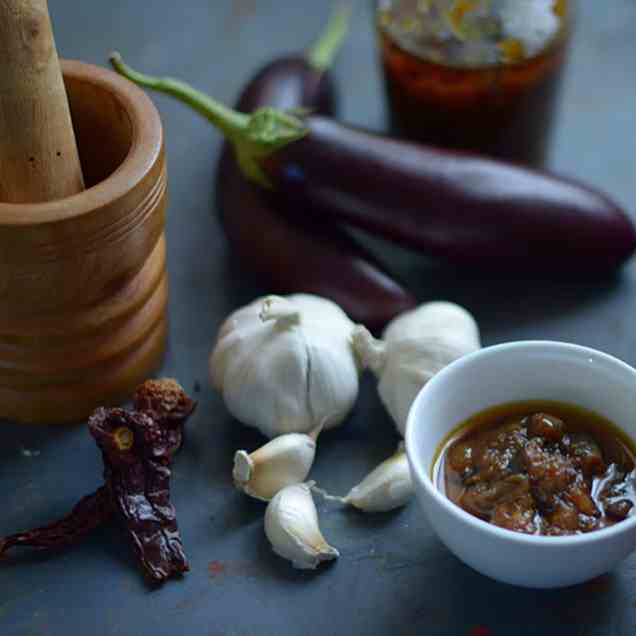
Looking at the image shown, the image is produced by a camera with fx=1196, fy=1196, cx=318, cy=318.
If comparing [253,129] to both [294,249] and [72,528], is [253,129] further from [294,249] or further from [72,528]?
[72,528]

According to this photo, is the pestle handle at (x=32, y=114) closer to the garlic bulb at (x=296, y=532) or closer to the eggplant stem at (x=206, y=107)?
the eggplant stem at (x=206, y=107)

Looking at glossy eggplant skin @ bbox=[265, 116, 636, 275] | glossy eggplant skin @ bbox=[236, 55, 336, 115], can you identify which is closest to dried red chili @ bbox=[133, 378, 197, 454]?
glossy eggplant skin @ bbox=[265, 116, 636, 275]

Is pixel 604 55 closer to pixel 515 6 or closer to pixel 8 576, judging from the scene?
pixel 515 6

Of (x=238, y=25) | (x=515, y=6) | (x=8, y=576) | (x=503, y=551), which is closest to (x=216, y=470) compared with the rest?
(x=8, y=576)

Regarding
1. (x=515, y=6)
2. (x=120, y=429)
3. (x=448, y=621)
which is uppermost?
(x=515, y=6)

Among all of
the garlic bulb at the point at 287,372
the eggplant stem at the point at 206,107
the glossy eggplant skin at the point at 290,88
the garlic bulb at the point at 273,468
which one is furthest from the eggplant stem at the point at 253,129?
the garlic bulb at the point at 273,468

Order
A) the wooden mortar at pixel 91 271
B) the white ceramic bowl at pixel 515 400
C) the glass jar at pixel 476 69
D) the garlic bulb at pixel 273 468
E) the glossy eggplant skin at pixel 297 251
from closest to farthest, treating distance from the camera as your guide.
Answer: the white ceramic bowl at pixel 515 400 → the wooden mortar at pixel 91 271 → the garlic bulb at pixel 273 468 → the glossy eggplant skin at pixel 297 251 → the glass jar at pixel 476 69

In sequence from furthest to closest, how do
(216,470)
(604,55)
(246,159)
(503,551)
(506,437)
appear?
(604,55) < (246,159) < (216,470) < (506,437) < (503,551)
